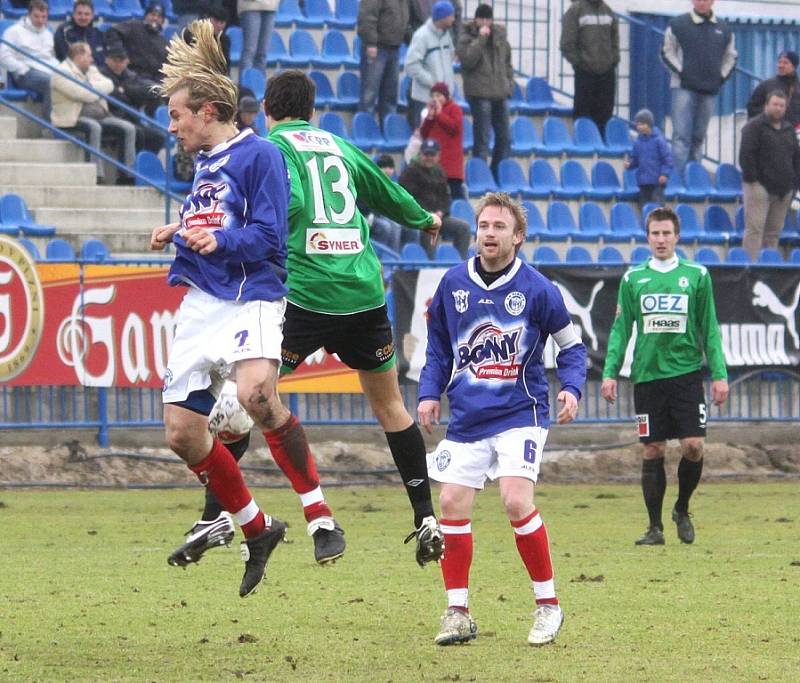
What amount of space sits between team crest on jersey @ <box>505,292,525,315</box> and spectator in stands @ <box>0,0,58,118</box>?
11.4 meters

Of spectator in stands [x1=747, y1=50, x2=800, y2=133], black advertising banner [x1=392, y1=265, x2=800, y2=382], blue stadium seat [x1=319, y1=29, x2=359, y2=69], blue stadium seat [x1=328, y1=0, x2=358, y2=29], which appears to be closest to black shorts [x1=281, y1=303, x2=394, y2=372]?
black advertising banner [x1=392, y1=265, x2=800, y2=382]

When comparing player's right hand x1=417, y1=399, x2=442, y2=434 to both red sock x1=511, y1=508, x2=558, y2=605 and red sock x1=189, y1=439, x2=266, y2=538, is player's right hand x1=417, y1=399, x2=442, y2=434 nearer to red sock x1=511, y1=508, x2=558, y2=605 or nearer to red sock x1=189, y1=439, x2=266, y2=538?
red sock x1=511, y1=508, x2=558, y2=605

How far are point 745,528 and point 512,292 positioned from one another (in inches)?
216

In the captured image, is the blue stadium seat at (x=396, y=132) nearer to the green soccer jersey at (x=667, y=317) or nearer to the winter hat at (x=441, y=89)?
the winter hat at (x=441, y=89)

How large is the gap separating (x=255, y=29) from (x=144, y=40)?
176 cm

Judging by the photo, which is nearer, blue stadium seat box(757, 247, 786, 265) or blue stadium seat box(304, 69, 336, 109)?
blue stadium seat box(757, 247, 786, 265)

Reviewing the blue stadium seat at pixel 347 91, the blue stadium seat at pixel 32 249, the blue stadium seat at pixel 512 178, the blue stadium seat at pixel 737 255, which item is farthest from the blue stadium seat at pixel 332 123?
the blue stadium seat at pixel 32 249

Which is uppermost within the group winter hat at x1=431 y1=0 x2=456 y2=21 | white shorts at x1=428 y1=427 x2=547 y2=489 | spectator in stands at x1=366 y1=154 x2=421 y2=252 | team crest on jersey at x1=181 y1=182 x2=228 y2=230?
winter hat at x1=431 y1=0 x2=456 y2=21

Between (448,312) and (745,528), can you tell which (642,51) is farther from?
(448,312)

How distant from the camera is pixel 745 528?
12.1m

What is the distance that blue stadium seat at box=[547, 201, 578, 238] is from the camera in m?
19.8

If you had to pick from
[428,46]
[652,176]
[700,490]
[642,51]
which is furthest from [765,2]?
[700,490]

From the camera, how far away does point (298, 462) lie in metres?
7.47

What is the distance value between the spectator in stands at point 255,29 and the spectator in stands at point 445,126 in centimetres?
221
